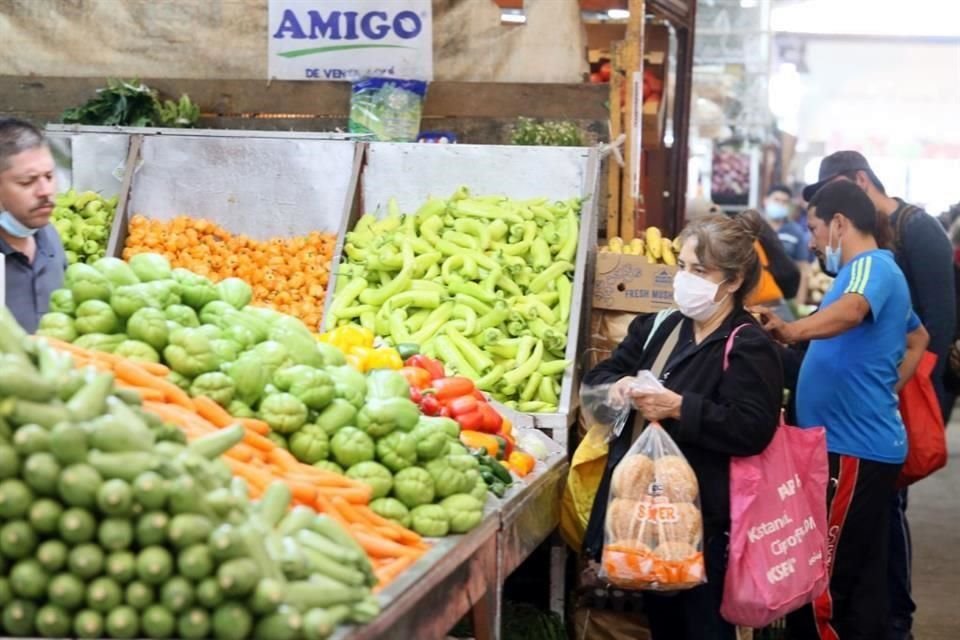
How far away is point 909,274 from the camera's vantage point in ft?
22.3

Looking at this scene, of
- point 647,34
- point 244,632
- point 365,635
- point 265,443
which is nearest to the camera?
point 244,632

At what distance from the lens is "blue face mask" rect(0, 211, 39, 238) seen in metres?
5.04

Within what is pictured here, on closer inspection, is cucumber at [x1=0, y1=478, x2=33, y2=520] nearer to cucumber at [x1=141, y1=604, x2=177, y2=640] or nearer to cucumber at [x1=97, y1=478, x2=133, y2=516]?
cucumber at [x1=97, y1=478, x2=133, y2=516]

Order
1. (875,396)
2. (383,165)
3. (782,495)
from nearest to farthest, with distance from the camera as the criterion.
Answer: (782,495) → (875,396) → (383,165)

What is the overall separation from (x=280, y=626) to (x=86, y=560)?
400mm

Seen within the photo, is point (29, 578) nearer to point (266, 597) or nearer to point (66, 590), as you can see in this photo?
point (66, 590)

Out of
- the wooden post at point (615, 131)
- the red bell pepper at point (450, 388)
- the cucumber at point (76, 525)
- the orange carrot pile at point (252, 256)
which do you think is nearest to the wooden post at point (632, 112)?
the wooden post at point (615, 131)

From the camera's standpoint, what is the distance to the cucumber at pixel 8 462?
9.73 ft

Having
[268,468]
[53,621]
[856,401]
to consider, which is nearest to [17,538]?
[53,621]

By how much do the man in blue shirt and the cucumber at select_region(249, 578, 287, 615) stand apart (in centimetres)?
321

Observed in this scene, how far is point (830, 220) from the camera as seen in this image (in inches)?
236

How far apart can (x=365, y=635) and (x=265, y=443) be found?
2.69 feet

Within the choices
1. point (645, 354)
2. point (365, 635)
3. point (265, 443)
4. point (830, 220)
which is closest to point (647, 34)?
point (830, 220)

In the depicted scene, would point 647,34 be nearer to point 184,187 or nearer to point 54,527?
point 184,187
